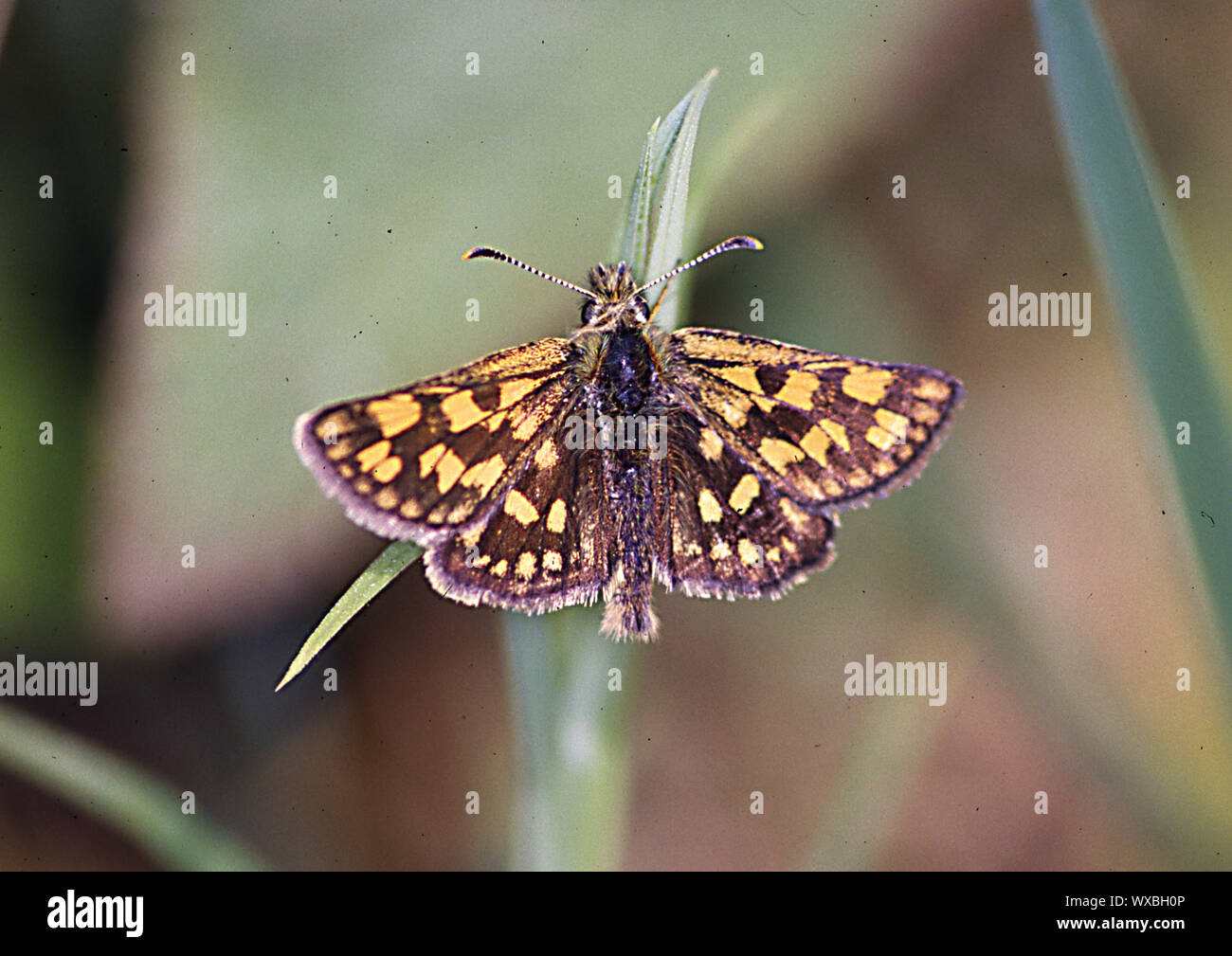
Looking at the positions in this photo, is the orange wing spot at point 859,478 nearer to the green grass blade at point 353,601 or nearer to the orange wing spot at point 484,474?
the orange wing spot at point 484,474

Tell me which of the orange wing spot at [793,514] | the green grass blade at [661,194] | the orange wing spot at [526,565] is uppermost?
the green grass blade at [661,194]

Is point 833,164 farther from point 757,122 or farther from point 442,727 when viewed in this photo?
point 442,727

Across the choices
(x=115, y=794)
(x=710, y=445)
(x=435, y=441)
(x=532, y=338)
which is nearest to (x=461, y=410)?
(x=435, y=441)

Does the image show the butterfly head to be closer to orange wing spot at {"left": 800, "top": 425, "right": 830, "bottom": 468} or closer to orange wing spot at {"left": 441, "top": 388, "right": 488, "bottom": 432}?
orange wing spot at {"left": 441, "top": 388, "right": 488, "bottom": 432}

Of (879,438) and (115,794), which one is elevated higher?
(879,438)

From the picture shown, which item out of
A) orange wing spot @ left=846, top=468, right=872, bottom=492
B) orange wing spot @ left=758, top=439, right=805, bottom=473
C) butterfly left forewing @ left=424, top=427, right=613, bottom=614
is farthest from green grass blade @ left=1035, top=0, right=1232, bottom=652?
butterfly left forewing @ left=424, top=427, right=613, bottom=614

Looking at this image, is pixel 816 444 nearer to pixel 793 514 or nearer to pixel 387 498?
pixel 793 514

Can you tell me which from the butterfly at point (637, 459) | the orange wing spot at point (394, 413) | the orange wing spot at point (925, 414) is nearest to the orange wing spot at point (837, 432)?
the butterfly at point (637, 459)
